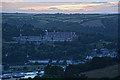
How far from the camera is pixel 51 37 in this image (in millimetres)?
22328

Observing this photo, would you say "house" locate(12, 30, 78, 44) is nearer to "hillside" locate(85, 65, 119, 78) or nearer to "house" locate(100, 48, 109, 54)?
"house" locate(100, 48, 109, 54)

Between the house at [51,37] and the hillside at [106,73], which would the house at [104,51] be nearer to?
the house at [51,37]

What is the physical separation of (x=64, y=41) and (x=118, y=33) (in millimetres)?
3649

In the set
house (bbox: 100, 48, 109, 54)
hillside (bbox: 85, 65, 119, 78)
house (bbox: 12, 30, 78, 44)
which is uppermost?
hillside (bbox: 85, 65, 119, 78)

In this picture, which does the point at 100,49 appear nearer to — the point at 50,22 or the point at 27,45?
the point at 27,45

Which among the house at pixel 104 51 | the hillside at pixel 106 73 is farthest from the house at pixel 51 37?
the hillside at pixel 106 73

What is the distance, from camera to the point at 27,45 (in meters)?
20.2

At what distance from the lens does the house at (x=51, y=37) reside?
21.8 meters

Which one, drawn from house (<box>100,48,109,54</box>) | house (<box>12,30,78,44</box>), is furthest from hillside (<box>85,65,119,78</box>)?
house (<box>12,30,78,44</box>)

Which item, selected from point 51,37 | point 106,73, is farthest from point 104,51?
point 106,73

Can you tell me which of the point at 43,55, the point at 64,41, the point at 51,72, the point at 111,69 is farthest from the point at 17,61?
the point at 111,69

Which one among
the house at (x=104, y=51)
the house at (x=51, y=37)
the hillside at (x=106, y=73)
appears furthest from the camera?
the house at (x=51, y=37)

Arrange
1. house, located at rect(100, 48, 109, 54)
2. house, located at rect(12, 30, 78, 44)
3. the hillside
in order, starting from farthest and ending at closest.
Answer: house, located at rect(12, 30, 78, 44)
house, located at rect(100, 48, 109, 54)
the hillside

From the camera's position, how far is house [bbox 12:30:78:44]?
858 inches
